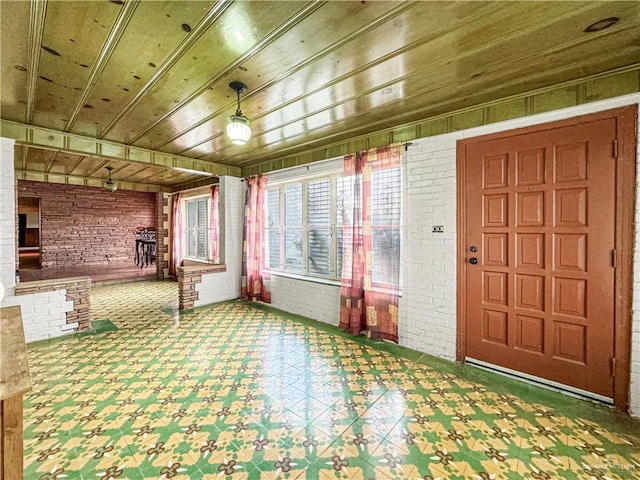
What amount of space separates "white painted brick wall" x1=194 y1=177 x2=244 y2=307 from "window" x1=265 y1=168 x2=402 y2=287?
0.72m

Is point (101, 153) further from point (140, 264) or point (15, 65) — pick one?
point (140, 264)

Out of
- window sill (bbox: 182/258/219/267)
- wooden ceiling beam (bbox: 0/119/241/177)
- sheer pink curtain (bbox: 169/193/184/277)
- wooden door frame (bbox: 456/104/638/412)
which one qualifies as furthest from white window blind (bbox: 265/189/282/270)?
wooden door frame (bbox: 456/104/638/412)

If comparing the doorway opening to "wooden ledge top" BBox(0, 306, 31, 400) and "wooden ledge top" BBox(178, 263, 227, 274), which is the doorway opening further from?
"wooden ledge top" BBox(0, 306, 31, 400)

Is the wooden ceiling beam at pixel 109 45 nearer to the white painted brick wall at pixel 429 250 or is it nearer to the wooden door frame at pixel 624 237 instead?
the white painted brick wall at pixel 429 250

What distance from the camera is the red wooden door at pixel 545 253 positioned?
2.14 m

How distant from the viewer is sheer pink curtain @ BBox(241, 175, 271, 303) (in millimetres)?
4805

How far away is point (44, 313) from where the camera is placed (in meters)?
3.39

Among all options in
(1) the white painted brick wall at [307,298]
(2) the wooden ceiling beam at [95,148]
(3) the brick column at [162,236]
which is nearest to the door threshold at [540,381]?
(1) the white painted brick wall at [307,298]

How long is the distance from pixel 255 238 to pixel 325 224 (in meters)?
1.49

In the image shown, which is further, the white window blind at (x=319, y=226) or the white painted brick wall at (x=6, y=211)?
the white window blind at (x=319, y=226)

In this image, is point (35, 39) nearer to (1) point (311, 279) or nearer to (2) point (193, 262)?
(1) point (311, 279)

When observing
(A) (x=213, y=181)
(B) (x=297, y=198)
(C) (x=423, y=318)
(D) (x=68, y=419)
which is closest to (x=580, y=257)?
(C) (x=423, y=318)

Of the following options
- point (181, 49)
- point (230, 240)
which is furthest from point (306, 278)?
point (181, 49)

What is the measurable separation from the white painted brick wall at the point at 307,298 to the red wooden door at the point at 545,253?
1761mm
